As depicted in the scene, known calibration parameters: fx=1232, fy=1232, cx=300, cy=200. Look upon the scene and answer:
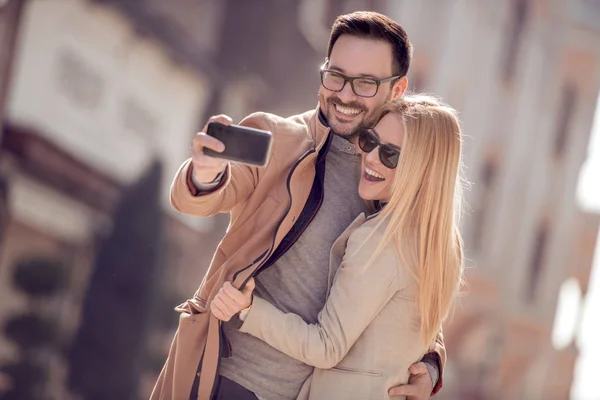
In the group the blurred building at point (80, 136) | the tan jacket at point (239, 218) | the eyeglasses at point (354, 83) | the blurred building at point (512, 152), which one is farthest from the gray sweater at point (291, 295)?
the blurred building at point (512, 152)

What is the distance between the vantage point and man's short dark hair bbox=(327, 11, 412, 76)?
4633 millimetres

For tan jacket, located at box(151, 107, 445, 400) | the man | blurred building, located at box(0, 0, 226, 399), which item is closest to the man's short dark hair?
the man

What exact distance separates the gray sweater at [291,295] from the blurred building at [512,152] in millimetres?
19128

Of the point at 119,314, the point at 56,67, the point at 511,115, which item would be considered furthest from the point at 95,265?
the point at 511,115

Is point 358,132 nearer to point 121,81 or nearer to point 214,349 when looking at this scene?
point 214,349

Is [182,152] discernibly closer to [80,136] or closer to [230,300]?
[80,136]

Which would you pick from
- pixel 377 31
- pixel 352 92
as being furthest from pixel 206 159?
pixel 377 31

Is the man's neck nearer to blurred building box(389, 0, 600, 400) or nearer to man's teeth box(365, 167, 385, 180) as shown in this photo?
man's teeth box(365, 167, 385, 180)

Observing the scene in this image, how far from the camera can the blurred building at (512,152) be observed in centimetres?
2609

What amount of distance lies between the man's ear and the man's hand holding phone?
2.92 feet

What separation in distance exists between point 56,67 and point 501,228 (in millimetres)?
15913

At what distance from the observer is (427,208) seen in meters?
4.33

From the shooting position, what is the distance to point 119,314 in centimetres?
1511

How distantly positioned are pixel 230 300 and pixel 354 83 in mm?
973
